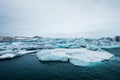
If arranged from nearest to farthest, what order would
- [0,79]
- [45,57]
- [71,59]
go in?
[0,79]
[71,59]
[45,57]

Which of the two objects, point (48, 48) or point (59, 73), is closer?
point (59, 73)

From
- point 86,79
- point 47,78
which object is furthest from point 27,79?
point 86,79

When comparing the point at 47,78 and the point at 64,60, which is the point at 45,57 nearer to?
the point at 64,60

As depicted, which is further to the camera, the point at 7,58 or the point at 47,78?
the point at 7,58

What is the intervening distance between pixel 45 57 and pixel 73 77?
22.7 ft

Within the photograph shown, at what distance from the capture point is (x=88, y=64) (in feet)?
38.9

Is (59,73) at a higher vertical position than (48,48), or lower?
higher

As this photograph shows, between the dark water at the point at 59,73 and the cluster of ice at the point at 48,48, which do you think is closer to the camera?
the dark water at the point at 59,73

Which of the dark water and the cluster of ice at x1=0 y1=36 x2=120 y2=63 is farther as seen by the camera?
the cluster of ice at x1=0 y1=36 x2=120 y2=63

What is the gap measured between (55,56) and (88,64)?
15.5 feet

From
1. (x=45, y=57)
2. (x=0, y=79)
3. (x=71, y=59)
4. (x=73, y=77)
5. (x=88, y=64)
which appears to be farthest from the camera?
(x=45, y=57)

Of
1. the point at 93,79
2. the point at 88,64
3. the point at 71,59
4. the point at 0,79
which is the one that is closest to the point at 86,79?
the point at 93,79

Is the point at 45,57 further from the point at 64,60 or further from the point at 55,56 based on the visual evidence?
the point at 64,60

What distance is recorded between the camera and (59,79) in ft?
26.2
